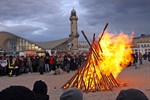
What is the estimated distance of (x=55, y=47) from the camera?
65688 mm

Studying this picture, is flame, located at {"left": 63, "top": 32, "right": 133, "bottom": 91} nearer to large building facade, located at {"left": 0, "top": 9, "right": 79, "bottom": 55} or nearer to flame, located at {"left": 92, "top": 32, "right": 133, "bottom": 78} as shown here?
flame, located at {"left": 92, "top": 32, "right": 133, "bottom": 78}

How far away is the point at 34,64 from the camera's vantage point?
25.5m

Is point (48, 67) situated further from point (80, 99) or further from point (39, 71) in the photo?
point (80, 99)

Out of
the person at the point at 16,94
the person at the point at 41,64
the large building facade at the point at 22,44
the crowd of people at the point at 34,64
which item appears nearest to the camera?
the person at the point at 16,94

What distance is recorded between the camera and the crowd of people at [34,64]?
2322cm

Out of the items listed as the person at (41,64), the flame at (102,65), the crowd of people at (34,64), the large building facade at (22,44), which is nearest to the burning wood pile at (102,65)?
the flame at (102,65)

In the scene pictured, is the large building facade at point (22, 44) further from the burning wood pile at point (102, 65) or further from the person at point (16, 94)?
the person at point (16, 94)

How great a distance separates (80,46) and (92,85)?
249 feet

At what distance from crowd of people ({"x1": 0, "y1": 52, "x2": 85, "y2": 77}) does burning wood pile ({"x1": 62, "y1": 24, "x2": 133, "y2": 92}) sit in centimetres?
660

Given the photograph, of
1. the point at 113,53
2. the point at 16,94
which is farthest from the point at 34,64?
the point at 16,94

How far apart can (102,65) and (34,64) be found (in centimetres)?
1197

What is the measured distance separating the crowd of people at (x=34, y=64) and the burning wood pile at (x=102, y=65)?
21.6 ft

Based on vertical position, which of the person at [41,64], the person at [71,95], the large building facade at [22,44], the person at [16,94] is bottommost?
the person at [41,64]

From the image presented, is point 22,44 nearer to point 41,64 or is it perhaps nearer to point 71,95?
point 41,64
